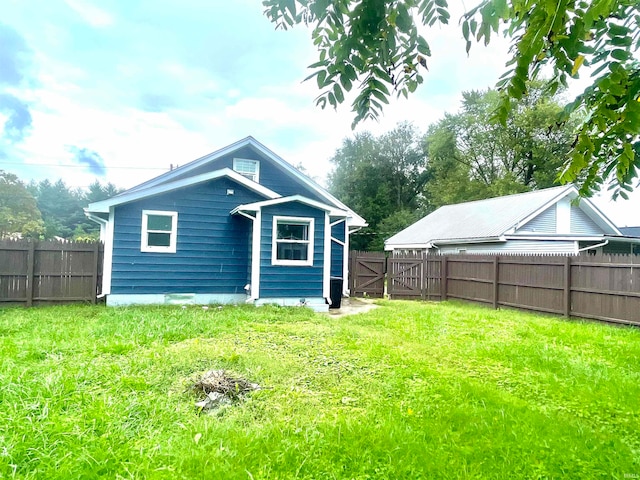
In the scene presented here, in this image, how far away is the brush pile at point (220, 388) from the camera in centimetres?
329

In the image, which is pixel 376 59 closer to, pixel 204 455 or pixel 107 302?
pixel 204 455

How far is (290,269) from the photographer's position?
9.47 m

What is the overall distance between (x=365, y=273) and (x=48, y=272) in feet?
32.3

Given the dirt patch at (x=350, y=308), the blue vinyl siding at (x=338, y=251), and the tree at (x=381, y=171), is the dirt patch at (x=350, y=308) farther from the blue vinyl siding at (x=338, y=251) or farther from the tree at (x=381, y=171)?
the tree at (x=381, y=171)

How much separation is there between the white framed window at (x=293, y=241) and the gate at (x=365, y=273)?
4.49 m

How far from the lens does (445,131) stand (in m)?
33.4

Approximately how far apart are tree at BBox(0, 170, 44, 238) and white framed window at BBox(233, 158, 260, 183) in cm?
3040

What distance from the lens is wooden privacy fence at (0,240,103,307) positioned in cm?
862

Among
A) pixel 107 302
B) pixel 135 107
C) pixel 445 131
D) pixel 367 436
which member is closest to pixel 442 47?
pixel 367 436

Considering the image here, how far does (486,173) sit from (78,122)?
38229 mm

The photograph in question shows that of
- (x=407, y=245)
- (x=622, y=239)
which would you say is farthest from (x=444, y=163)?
(x=622, y=239)

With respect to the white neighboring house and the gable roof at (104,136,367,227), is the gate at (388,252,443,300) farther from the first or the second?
the white neighboring house

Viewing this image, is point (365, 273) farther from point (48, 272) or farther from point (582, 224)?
point (582, 224)

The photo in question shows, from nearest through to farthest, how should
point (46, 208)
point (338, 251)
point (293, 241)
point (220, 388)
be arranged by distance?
point (220, 388) < point (293, 241) < point (338, 251) < point (46, 208)
